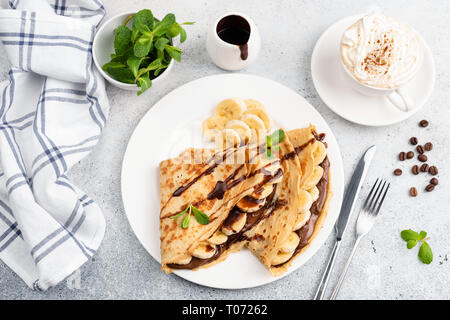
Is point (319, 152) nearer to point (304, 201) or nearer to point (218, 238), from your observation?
point (304, 201)

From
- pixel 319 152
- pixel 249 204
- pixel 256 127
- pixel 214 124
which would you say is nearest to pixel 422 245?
pixel 319 152

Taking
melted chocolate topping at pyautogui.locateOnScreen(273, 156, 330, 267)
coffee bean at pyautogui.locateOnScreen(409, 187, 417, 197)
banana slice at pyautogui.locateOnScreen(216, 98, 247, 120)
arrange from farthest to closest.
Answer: coffee bean at pyautogui.locateOnScreen(409, 187, 417, 197) < banana slice at pyautogui.locateOnScreen(216, 98, 247, 120) < melted chocolate topping at pyautogui.locateOnScreen(273, 156, 330, 267)

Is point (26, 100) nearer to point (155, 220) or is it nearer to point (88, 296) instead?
point (155, 220)

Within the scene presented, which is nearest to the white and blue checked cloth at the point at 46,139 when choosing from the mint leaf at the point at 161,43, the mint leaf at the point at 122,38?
the mint leaf at the point at 122,38

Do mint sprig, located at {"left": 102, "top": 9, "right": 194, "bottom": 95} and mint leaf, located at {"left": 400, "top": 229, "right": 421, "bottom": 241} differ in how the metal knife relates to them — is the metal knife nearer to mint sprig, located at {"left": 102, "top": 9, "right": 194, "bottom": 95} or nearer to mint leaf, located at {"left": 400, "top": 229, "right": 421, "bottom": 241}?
mint leaf, located at {"left": 400, "top": 229, "right": 421, "bottom": 241}

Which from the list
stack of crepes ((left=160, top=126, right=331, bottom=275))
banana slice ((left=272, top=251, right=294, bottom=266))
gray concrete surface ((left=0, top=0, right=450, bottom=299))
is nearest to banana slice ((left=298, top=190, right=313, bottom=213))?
stack of crepes ((left=160, top=126, right=331, bottom=275))

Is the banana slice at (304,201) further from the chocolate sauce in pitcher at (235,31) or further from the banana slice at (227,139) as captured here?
the chocolate sauce in pitcher at (235,31)
